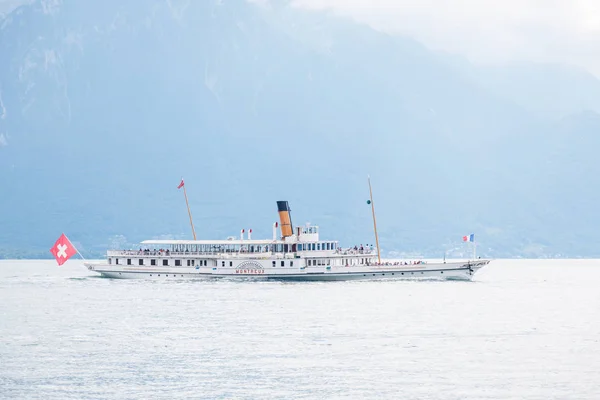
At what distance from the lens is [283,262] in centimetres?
13725

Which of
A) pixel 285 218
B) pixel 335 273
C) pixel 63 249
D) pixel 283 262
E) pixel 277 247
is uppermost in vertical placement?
pixel 285 218

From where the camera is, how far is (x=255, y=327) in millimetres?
87375

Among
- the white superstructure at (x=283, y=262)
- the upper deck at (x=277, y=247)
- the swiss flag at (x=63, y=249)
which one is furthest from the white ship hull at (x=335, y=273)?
the swiss flag at (x=63, y=249)

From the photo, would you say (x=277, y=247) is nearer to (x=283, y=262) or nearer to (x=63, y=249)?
(x=283, y=262)

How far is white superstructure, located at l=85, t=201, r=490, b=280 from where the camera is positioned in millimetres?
136375

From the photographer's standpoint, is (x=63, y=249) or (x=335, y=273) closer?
(x=63, y=249)

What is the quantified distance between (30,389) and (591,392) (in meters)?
29.0

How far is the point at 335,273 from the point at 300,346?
61530 mm

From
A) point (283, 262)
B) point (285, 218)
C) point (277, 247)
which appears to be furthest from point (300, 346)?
point (285, 218)

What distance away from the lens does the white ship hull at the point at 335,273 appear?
136 meters

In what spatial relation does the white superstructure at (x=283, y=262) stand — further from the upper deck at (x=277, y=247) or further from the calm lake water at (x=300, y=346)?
the calm lake water at (x=300, y=346)

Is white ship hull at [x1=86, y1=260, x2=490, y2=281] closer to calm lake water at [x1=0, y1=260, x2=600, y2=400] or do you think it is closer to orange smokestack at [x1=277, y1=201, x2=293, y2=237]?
orange smokestack at [x1=277, y1=201, x2=293, y2=237]

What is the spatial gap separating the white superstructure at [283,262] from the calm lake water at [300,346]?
10.9m

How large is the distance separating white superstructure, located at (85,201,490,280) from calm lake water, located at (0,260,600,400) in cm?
1088
